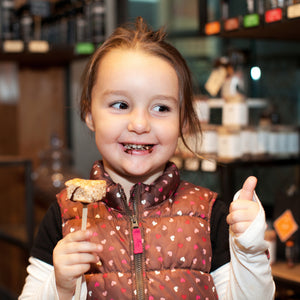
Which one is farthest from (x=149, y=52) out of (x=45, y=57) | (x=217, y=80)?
(x=45, y=57)

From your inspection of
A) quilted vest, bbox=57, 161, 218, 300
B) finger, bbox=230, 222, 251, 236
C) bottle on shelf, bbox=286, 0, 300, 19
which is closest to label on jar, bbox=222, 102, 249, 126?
bottle on shelf, bbox=286, 0, 300, 19

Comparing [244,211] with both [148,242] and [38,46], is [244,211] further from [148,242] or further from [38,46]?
[38,46]

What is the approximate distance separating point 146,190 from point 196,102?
85 centimetres

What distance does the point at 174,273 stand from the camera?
3.69 feet

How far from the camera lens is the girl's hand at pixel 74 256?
98 centimetres

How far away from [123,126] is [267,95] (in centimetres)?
147

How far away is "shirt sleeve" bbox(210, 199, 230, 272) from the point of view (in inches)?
46.8

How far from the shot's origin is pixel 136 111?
44.3 inches

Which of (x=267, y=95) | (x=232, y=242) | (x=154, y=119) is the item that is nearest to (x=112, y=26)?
(x=267, y=95)

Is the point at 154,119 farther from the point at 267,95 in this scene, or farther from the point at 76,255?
the point at 267,95

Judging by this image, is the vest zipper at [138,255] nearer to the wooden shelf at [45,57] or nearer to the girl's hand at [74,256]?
the girl's hand at [74,256]

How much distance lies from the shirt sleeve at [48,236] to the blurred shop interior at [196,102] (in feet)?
1.45

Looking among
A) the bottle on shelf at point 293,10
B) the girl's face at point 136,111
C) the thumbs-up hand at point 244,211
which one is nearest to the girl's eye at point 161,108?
the girl's face at point 136,111

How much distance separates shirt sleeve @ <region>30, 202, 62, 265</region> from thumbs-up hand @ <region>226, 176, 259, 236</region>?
1.45ft
